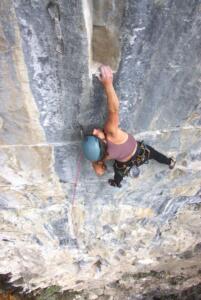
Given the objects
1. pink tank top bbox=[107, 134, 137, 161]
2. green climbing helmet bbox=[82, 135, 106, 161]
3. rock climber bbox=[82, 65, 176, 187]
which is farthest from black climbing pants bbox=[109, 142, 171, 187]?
green climbing helmet bbox=[82, 135, 106, 161]

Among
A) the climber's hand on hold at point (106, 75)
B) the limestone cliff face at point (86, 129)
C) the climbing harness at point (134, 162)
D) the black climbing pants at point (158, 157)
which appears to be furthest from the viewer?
the black climbing pants at point (158, 157)

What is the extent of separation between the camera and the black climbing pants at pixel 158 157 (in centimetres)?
302

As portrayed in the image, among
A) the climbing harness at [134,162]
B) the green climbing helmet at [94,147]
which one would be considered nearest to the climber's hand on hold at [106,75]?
the green climbing helmet at [94,147]

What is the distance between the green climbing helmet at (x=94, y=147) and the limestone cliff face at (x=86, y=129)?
0.18 metres

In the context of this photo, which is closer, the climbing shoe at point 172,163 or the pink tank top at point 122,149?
the pink tank top at point 122,149

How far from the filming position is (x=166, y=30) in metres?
2.08

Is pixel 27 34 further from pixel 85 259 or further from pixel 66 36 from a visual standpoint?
pixel 85 259

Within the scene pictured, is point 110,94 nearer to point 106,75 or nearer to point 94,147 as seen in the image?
point 106,75

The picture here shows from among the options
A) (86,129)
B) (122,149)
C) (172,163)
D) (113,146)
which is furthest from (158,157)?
(86,129)

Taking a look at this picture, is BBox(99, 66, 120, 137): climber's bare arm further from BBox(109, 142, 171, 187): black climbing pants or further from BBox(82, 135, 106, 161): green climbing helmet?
BBox(109, 142, 171, 187): black climbing pants

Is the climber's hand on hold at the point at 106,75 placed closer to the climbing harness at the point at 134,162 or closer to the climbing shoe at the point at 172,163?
the climbing harness at the point at 134,162

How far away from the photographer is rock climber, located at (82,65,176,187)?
7.37 feet

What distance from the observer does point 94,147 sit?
8.05ft

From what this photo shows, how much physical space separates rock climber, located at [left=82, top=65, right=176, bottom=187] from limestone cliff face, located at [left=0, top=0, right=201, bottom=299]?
94 mm
